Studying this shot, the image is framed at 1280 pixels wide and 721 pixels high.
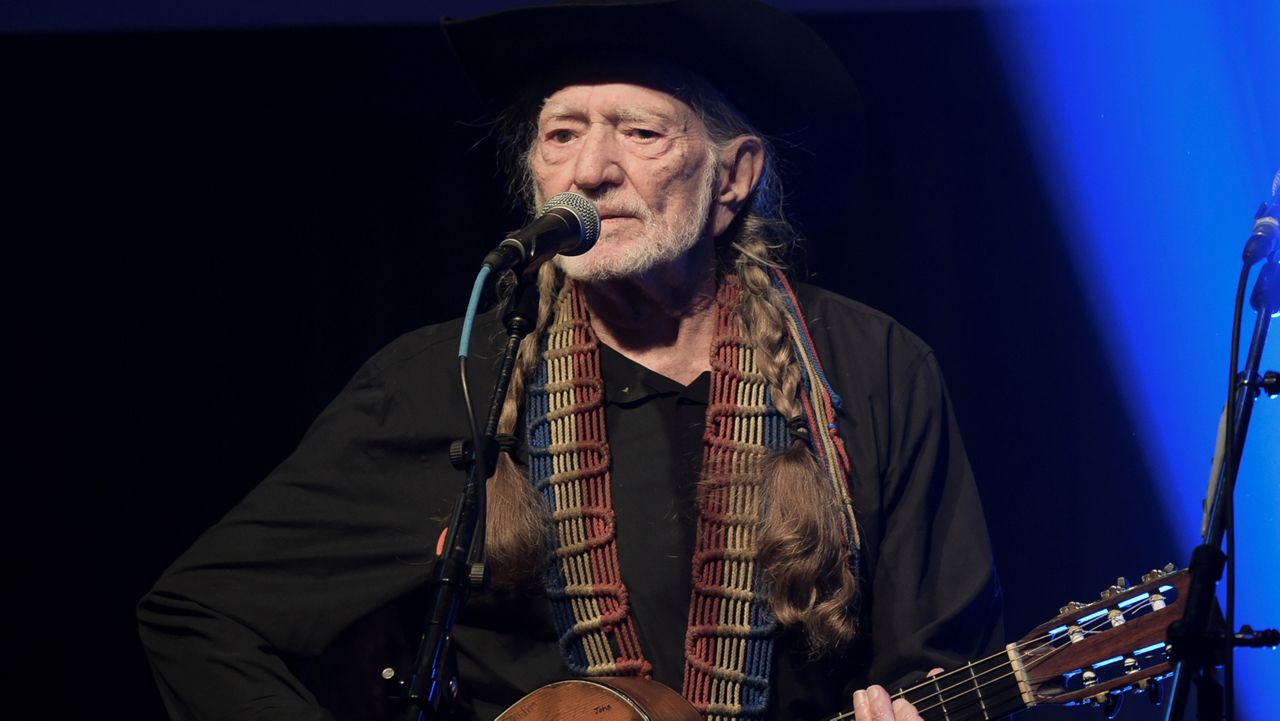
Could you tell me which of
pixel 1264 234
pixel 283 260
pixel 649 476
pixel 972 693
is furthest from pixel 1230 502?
pixel 283 260

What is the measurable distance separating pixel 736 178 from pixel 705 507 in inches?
35.9

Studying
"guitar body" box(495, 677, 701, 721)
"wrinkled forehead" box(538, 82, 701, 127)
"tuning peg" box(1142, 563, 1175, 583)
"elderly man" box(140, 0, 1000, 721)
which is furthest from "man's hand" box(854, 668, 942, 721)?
"wrinkled forehead" box(538, 82, 701, 127)

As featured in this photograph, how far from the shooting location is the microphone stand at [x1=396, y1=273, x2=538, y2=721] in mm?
2229

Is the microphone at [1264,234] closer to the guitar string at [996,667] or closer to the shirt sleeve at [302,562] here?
the guitar string at [996,667]

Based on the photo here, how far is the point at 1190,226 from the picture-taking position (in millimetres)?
3584

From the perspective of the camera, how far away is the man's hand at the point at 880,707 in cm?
279

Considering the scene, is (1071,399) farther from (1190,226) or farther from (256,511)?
(256,511)

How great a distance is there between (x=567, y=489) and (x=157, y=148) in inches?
72.4

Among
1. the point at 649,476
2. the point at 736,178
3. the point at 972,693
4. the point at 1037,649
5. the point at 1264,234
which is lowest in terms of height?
the point at 972,693

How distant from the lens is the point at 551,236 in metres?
2.57

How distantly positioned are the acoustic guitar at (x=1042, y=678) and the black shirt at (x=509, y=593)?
23cm

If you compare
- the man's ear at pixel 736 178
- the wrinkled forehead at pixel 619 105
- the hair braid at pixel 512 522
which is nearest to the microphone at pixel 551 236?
the hair braid at pixel 512 522

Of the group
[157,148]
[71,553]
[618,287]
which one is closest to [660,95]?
[618,287]

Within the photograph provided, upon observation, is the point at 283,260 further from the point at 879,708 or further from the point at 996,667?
the point at 996,667
